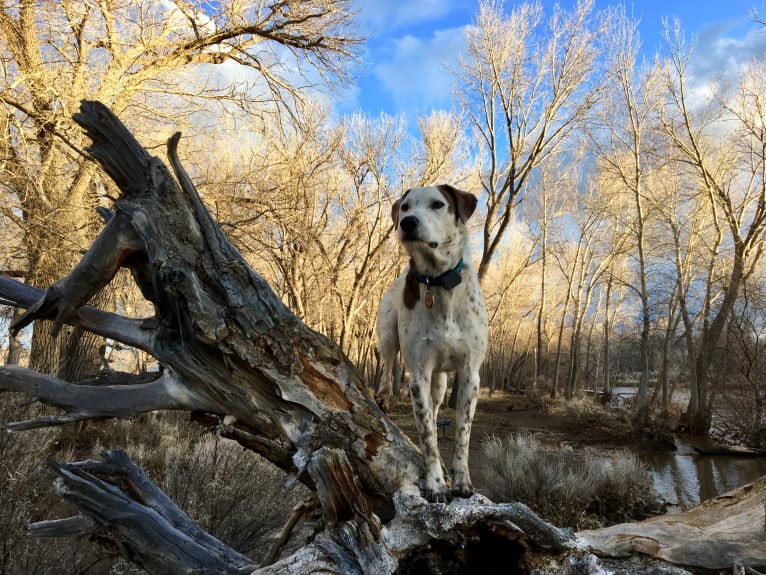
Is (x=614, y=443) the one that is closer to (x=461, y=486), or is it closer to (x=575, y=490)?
(x=575, y=490)

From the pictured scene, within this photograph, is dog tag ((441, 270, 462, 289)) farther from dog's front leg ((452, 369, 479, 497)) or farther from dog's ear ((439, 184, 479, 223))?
dog's front leg ((452, 369, 479, 497))

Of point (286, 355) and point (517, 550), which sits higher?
point (286, 355)

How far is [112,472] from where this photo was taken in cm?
303

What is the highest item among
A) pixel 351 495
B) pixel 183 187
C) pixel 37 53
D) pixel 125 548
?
pixel 37 53

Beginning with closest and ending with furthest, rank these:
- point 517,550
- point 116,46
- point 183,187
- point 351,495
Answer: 1. point 351,495
2. point 517,550
3. point 183,187
4. point 116,46

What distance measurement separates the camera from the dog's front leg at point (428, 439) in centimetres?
279

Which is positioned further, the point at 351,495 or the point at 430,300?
the point at 430,300

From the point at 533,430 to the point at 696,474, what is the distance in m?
6.72

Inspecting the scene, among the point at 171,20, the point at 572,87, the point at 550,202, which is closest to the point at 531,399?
the point at 550,202

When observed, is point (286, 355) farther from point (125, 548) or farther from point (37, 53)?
point (37, 53)

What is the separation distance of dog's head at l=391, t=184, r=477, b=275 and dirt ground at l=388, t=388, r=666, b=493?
721 cm

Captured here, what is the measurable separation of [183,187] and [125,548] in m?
1.97

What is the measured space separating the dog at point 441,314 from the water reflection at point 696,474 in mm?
7517

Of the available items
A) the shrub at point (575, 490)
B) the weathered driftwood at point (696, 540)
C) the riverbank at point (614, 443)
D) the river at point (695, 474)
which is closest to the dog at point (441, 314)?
the weathered driftwood at point (696, 540)
